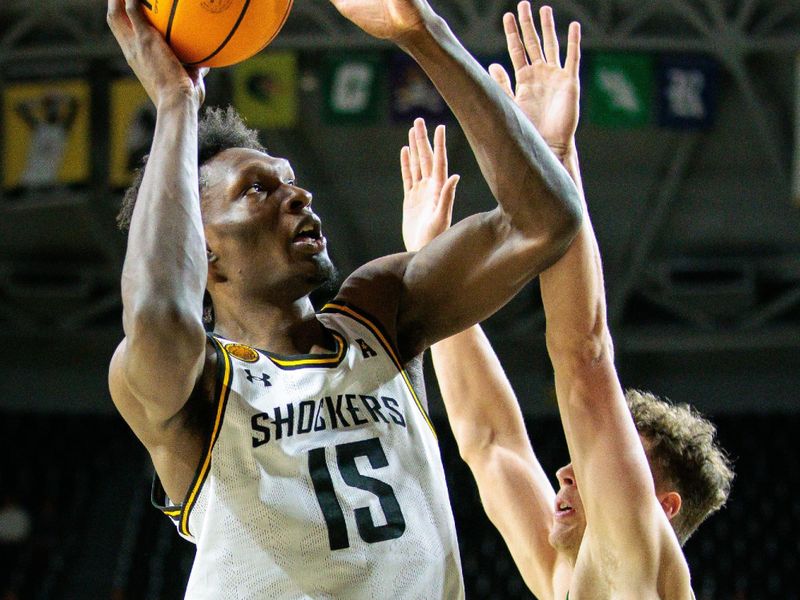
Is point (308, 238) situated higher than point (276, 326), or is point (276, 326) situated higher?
point (308, 238)

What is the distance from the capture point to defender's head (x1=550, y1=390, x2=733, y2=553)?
3.21 metres

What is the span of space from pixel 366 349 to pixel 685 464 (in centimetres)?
112

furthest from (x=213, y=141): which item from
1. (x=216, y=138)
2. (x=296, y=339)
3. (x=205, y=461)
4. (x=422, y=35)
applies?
(x=205, y=461)

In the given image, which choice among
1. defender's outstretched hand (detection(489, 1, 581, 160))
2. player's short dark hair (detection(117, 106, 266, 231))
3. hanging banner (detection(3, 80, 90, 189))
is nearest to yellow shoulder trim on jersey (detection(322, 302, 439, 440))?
player's short dark hair (detection(117, 106, 266, 231))

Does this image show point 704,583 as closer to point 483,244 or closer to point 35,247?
point 35,247

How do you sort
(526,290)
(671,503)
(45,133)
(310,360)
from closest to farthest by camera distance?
(310,360) < (671,503) < (45,133) < (526,290)

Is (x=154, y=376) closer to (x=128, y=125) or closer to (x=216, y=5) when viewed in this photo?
(x=216, y=5)

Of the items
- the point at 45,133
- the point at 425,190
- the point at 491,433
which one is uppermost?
the point at 45,133

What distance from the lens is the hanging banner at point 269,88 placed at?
10.5 meters

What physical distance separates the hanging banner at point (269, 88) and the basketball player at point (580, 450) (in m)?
7.37

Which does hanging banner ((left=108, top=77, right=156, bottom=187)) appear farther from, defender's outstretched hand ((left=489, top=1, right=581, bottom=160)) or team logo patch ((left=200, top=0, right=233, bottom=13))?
team logo patch ((left=200, top=0, right=233, bottom=13))

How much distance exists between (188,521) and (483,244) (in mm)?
836

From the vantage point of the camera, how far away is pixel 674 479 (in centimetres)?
322

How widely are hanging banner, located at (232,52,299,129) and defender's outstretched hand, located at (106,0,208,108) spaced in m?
8.15
